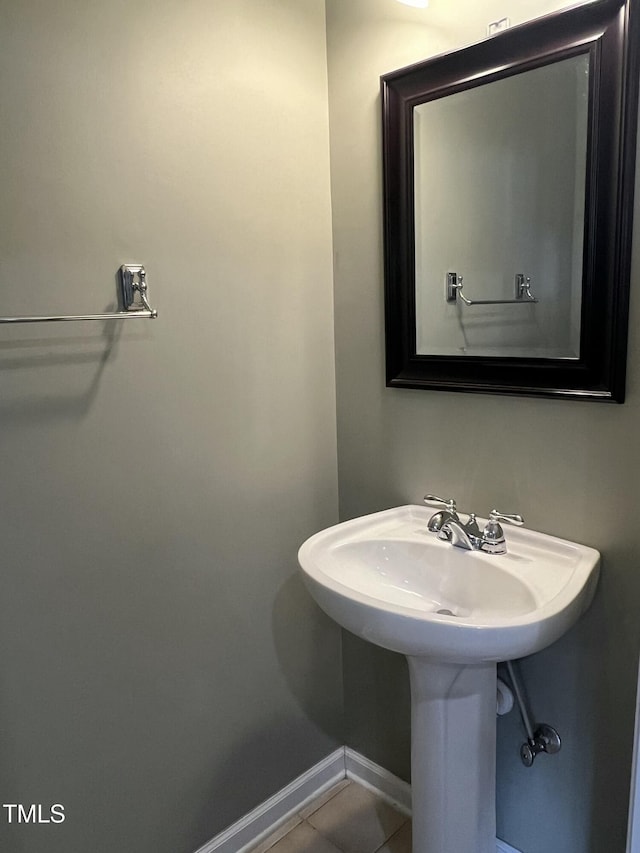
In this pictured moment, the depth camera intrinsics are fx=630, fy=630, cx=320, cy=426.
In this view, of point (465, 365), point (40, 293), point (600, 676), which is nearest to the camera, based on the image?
point (40, 293)

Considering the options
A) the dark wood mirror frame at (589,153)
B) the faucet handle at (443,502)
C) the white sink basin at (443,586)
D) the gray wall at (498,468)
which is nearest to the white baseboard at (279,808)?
the gray wall at (498,468)

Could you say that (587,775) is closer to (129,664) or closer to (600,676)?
(600,676)

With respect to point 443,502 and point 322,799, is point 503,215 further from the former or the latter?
point 322,799

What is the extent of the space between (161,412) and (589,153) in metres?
1.05

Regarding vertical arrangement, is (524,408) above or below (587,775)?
above

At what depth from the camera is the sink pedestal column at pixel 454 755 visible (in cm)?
135

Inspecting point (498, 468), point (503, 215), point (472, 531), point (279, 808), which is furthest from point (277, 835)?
point (503, 215)

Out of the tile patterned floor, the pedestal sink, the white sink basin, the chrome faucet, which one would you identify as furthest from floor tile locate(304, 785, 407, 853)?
the chrome faucet

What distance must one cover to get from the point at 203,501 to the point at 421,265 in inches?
31.7

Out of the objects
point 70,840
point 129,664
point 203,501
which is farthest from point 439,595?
point 70,840

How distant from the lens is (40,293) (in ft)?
4.04

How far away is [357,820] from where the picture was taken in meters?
1.83

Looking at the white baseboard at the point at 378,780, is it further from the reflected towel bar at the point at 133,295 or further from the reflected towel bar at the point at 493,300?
the reflected towel bar at the point at 133,295

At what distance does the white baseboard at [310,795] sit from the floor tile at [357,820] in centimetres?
3
